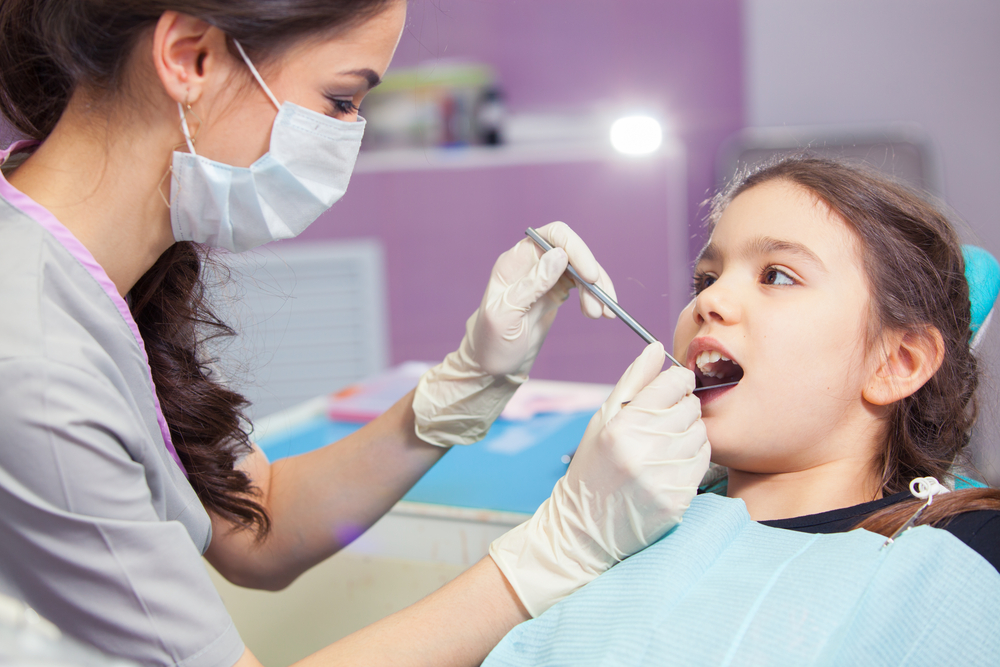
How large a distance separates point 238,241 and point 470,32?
2.42m

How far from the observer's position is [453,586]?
0.90m

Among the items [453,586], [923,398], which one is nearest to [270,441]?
[453,586]

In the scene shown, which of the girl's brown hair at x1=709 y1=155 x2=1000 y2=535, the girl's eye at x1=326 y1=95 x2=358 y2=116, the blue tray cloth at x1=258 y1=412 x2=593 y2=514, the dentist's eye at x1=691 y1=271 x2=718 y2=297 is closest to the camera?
the girl's eye at x1=326 y1=95 x2=358 y2=116

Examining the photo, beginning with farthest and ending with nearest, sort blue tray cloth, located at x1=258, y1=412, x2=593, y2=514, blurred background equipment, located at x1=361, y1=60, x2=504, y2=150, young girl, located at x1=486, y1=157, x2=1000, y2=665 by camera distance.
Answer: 1. blurred background equipment, located at x1=361, y1=60, x2=504, y2=150
2. blue tray cloth, located at x1=258, y1=412, x2=593, y2=514
3. young girl, located at x1=486, y1=157, x2=1000, y2=665

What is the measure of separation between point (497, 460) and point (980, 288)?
896 millimetres

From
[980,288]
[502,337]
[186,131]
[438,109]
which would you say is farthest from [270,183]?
[438,109]

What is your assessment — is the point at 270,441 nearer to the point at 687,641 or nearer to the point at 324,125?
the point at 324,125

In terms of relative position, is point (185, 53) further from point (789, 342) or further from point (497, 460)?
point (497, 460)

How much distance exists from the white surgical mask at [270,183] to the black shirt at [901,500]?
754 mm

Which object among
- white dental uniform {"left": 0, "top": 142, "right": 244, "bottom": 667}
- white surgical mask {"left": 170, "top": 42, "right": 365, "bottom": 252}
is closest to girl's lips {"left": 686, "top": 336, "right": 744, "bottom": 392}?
white surgical mask {"left": 170, "top": 42, "right": 365, "bottom": 252}

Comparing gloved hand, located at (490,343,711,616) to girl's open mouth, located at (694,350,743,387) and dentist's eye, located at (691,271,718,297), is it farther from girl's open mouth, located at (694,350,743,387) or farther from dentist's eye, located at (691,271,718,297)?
dentist's eye, located at (691,271,718,297)

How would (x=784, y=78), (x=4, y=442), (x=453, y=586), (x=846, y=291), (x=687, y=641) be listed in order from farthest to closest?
(x=784, y=78)
(x=846, y=291)
(x=453, y=586)
(x=687, y=641)
(x=4, y=442)

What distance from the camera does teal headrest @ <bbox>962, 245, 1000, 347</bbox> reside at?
1.15 metres

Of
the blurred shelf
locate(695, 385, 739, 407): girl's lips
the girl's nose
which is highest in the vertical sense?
the blurred shelf
